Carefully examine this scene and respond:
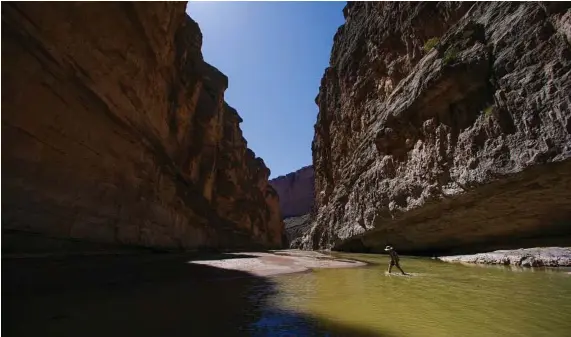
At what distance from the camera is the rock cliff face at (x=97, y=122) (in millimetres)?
11914

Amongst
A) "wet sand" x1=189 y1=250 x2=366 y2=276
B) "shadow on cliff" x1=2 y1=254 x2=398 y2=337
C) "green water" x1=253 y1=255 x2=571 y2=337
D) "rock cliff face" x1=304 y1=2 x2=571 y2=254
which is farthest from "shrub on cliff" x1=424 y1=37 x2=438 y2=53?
"shadow on cliff" x1=2 y1=254 x2=398 y2=337

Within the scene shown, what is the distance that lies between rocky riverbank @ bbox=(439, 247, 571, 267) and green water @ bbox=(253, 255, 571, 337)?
137 inches

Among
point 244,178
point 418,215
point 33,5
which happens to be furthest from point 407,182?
point 244,178

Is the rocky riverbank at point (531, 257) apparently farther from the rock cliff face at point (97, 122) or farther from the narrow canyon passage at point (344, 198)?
the rock cliff face at point (97, 122)

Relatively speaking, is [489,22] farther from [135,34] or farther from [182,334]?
[182,334]

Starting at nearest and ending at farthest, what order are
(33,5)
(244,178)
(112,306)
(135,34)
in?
(112,306) < (33,5) < (135,34) < (244,178)

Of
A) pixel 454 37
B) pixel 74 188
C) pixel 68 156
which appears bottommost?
pixel 74 188

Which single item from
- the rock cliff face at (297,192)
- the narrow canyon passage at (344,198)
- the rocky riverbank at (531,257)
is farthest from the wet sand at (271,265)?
the rock cliff face at (297,192)

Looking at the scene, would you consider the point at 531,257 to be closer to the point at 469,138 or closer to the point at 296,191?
the point at 469,138

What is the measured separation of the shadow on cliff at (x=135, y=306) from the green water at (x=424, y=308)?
97 mm

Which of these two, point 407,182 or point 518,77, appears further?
point 407,182

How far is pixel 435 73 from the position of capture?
61.6ft

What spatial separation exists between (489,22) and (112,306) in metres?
20.8

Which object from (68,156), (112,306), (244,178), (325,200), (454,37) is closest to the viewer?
(112,306)
